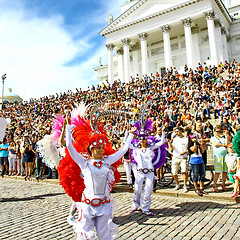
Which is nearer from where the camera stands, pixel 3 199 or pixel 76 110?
pixel 76 110

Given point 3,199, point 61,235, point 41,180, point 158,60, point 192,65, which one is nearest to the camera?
point 61,235

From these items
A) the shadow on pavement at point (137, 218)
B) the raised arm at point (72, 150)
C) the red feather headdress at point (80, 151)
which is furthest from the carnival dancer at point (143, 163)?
the raised arm at point (72, 150)

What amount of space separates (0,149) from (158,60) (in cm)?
3403

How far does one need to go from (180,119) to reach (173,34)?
30832 millimetres

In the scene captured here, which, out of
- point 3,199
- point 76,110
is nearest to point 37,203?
point 3,199

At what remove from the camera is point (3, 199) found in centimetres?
723

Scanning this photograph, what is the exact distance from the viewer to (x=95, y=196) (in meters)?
3.11

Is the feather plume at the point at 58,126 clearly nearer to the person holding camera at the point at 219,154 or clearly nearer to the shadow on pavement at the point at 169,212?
the shadow on pavement at the point at 169,212

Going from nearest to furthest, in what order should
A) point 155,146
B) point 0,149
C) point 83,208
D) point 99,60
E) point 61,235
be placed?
point 83,208, point 61,235, point 155,146, point 0,149, point 99,60

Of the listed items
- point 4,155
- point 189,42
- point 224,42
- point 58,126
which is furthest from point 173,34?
point 58,126

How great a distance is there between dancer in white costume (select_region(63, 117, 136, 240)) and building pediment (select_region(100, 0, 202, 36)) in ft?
119

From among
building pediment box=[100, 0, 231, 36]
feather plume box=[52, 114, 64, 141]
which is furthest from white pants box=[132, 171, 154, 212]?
building pediment box=[100, 0, 231, 36]

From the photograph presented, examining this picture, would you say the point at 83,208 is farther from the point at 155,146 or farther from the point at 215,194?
the point at 215,194

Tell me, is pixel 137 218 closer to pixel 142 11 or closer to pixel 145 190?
pixel 145 190
